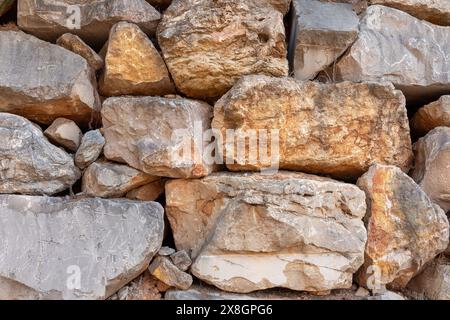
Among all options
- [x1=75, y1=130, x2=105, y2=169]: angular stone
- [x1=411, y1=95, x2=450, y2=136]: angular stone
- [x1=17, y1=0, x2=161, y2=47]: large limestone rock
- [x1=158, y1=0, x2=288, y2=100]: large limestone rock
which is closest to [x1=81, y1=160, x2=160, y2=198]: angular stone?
[x1=75, y1=130, x2=105, y2=169]: angular stone

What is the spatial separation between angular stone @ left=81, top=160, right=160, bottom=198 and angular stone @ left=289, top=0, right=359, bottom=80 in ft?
3.83

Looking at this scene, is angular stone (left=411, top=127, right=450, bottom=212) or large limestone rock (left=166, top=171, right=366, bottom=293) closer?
→ large limestone rock (left=166, top=171, right=366, bottom=293)

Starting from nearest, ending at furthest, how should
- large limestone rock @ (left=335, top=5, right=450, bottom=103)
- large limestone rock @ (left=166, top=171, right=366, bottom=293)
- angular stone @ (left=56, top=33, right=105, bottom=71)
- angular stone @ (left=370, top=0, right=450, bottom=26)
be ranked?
1. large limestone rock @ (left=166, top=171, right=366, bottom=293)
2. angular stone @ (left=56, top=33, right=105, bottom=71)
3. large limestone rock @ (left=335, top=5, right=450, bottom=103)
4. angular stone @ (left=370, top=0, right=450, bottom=26)

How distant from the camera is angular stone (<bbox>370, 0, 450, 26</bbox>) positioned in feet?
8.86

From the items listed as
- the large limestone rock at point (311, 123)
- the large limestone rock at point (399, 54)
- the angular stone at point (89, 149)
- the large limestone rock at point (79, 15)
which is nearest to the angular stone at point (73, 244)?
the angular stone at point (89, 149)

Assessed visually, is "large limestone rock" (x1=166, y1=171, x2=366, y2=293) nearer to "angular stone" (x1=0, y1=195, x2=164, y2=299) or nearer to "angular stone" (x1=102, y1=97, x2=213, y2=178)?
"angular stone" (x1=102, y1=97, x2=213, y2=178)

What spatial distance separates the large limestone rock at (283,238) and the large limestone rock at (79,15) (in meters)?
1.13

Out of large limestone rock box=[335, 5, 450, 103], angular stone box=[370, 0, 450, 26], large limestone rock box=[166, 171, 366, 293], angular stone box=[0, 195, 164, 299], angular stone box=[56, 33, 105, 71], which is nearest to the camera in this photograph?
angular stone box=[0, 195, 164, 299]

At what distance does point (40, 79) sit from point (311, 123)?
5.17ft

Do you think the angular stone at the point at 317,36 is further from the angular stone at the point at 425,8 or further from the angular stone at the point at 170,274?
the angular stone at the point at 170,274

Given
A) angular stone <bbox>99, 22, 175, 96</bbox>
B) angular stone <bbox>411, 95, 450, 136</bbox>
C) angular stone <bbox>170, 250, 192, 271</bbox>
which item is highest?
angular stone <bbox>99, 22, 175, 96</bbox>

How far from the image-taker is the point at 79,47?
7.80 feet

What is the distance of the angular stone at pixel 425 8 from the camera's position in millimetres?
2699

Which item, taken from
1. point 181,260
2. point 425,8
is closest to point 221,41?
point 181,260
